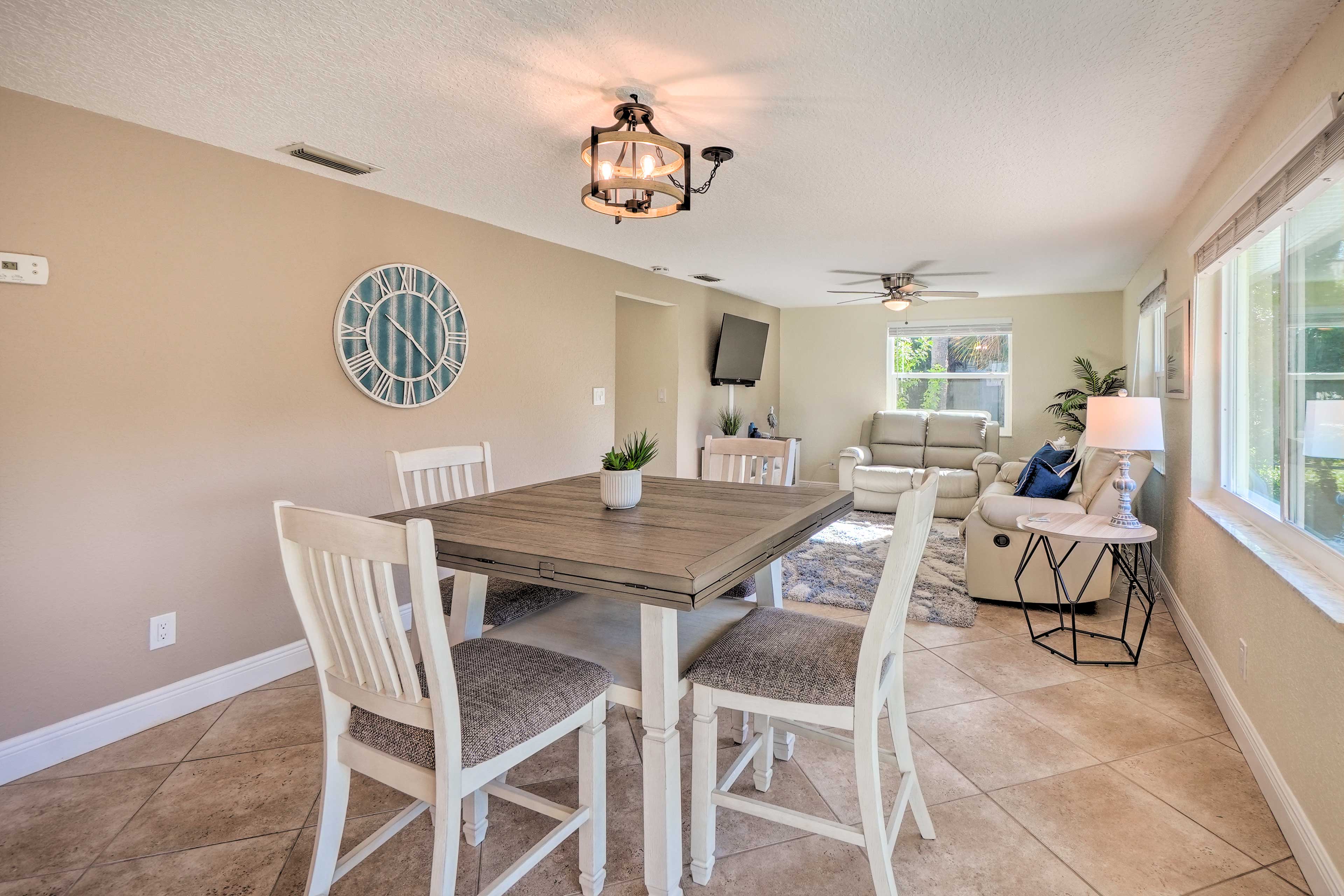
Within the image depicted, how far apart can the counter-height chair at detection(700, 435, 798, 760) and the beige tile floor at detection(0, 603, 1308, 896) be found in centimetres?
50

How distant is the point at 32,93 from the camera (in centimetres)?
205

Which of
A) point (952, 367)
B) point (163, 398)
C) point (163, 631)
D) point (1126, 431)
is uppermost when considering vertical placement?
point (952, 367)

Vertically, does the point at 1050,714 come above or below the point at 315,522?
below

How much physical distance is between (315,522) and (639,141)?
1350 mm

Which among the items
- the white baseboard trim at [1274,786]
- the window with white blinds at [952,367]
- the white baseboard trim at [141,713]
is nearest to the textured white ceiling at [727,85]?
the white baseboard trim at [141,713]

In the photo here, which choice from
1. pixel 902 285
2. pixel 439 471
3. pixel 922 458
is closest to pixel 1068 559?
pixel 902 285

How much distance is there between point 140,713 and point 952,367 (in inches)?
279

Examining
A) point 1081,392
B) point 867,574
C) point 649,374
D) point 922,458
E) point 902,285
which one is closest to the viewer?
point 867,574

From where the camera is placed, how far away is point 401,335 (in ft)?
10.6

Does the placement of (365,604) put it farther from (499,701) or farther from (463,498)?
(463,498)

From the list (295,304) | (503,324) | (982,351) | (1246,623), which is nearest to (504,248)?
(503,324)

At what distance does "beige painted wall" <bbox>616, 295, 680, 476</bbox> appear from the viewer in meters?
5.80

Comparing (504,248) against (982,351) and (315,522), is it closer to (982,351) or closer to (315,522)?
(315,522)

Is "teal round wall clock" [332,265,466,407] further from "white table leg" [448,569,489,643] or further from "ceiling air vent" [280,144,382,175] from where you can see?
"white table leg" [448,569,489,643]
